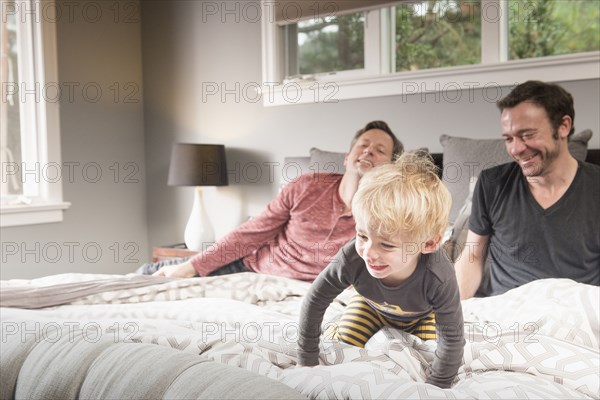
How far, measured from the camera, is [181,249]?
3.73 metres

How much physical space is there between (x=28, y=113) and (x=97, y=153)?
1.77ft

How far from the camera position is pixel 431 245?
1.38m

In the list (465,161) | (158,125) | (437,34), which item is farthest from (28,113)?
(465,161)

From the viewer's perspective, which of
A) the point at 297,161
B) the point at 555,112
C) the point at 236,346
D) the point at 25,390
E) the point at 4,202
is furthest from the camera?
the point at 4,202

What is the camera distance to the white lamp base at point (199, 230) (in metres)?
3.72

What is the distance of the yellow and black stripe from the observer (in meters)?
1.55

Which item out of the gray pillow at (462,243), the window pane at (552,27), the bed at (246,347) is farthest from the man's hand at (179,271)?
the window pane at (552,27)

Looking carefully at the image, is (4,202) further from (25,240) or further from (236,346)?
(236,346)

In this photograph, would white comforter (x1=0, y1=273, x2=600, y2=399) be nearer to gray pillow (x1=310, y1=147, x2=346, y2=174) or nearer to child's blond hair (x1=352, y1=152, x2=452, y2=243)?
child's blond hair (x1=352, y1=152, x2=452, y2=243)

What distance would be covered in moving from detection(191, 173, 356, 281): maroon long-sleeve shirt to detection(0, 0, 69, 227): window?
66.2 inches

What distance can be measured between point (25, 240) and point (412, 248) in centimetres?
303

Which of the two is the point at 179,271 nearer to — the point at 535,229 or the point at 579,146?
the point at 535,229

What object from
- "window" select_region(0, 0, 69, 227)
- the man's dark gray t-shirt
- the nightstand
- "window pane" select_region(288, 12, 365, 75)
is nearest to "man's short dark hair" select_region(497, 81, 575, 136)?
the man's dark gray t-shirt

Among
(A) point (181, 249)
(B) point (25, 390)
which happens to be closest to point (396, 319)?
(B) point (25, 390)
